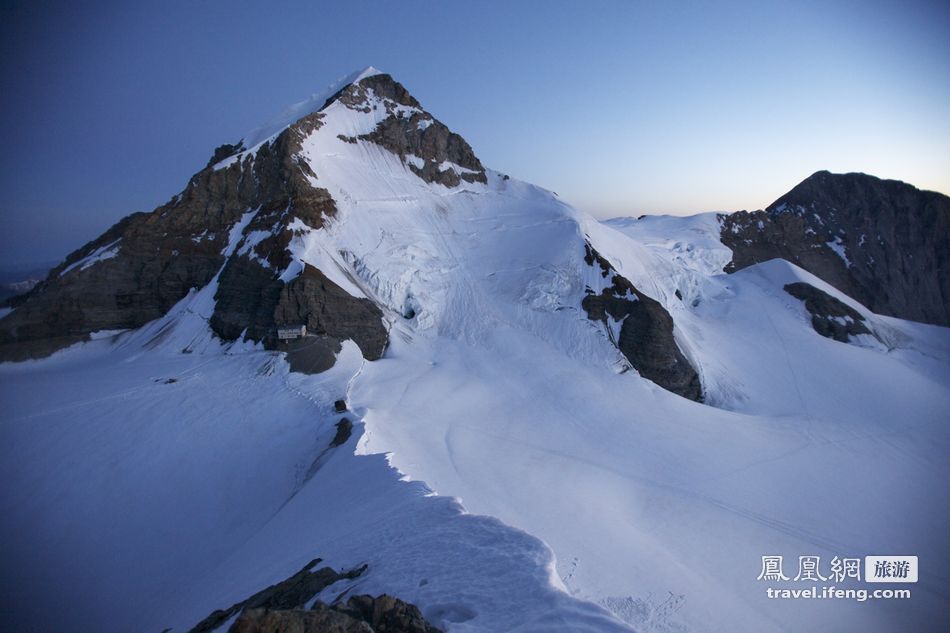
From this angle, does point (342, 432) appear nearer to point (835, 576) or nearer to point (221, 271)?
point (835, 576)

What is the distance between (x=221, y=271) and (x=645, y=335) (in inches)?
1214

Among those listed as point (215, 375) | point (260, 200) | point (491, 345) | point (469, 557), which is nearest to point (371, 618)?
point (469, 557)

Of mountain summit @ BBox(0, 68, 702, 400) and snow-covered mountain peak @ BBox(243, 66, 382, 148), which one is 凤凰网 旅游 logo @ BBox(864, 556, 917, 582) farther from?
snow-covered mountain peak @ BBox(243, 66, 382, 148)

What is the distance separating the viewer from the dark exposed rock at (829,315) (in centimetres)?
3769

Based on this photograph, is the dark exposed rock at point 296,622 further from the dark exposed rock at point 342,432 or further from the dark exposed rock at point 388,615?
the dark exposed rock at point 342,432

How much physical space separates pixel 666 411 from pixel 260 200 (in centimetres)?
3347

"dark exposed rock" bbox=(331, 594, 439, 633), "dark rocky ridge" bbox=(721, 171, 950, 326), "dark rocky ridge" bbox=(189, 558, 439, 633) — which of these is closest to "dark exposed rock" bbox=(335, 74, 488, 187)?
"dark rocky ridge" bbox=(721, 171, 950, 326)

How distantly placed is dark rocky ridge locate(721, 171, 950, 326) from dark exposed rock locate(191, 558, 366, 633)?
199 feet

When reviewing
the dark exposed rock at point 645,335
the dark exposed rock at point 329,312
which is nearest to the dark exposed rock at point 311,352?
the dark exposed rock at point 329,312

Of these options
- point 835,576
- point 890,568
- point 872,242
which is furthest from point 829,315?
point 872,242

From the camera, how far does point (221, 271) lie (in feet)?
104

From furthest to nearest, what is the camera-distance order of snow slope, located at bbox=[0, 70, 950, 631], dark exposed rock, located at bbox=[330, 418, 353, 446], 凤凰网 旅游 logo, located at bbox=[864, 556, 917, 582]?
dark exposed rock, located at bbox=[330, 418, 353, 446] < 凤凰网 旅游 logo, located at bbox=[864, 556, 917, 582] < snow slope, located at bbox=[0, 70, 950, 631]

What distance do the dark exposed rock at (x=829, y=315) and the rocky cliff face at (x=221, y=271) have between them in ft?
123

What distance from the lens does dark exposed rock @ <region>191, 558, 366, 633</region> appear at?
23.4 ft
